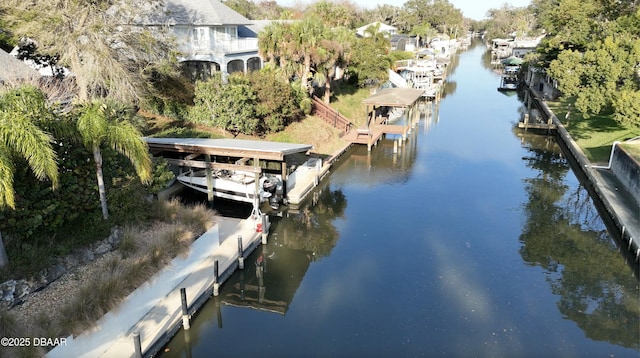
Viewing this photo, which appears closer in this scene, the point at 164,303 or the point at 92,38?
the point at 164,303

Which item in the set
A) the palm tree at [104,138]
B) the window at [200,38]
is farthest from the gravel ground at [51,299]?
the window at [200,38]

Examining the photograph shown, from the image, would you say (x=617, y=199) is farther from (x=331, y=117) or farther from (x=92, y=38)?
(x=92, y=38)

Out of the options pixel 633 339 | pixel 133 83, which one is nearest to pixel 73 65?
pixel 133 83

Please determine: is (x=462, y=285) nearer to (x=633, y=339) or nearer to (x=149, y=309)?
(x=633, y=339)

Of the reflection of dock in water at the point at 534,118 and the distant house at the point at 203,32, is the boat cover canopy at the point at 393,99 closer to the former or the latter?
the reflection of dock in water at the point at 534,118

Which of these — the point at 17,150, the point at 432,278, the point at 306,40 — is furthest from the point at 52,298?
the point at 306,40

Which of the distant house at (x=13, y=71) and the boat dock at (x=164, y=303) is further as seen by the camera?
the distant house at (x=13, y=71)
